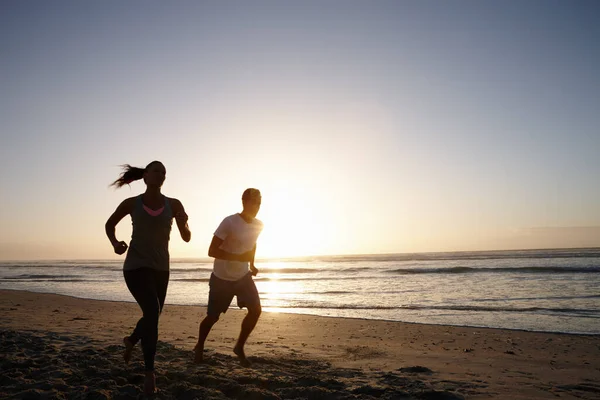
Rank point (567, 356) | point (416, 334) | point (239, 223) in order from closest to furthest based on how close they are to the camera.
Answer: point (239, 223)
point (567, 356)
point (416, 334)

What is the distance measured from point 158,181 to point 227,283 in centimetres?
159

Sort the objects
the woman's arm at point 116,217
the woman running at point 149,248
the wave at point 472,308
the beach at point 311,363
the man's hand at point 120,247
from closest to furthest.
A: the man's hand at point 120,247
the woman running at point 149,248
the woman's arm at point 116,217
the beach at point 311,363
the wave at point 472,308

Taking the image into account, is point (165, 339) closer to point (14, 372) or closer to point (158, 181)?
point (14, 372)

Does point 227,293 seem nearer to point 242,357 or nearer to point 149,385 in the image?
point 242,357

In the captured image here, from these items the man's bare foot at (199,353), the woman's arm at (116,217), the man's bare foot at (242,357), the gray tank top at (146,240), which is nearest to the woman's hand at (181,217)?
the gray tank top at (146,240)

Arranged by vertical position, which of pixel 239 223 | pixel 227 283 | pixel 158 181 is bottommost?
pixel 227 283

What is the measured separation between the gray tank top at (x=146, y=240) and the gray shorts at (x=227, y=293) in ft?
3.96

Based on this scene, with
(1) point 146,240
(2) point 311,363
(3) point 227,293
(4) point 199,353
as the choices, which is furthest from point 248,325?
(1) point 146,240

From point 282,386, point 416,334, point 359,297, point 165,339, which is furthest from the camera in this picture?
point 359,297

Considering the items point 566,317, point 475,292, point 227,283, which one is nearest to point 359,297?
point 475,292

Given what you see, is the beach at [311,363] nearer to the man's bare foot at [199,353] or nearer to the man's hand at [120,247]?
the man's bare foot at [199,353]

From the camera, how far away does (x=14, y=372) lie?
4512 millimetres

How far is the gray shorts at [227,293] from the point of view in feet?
17.1

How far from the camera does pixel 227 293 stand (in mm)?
5234
